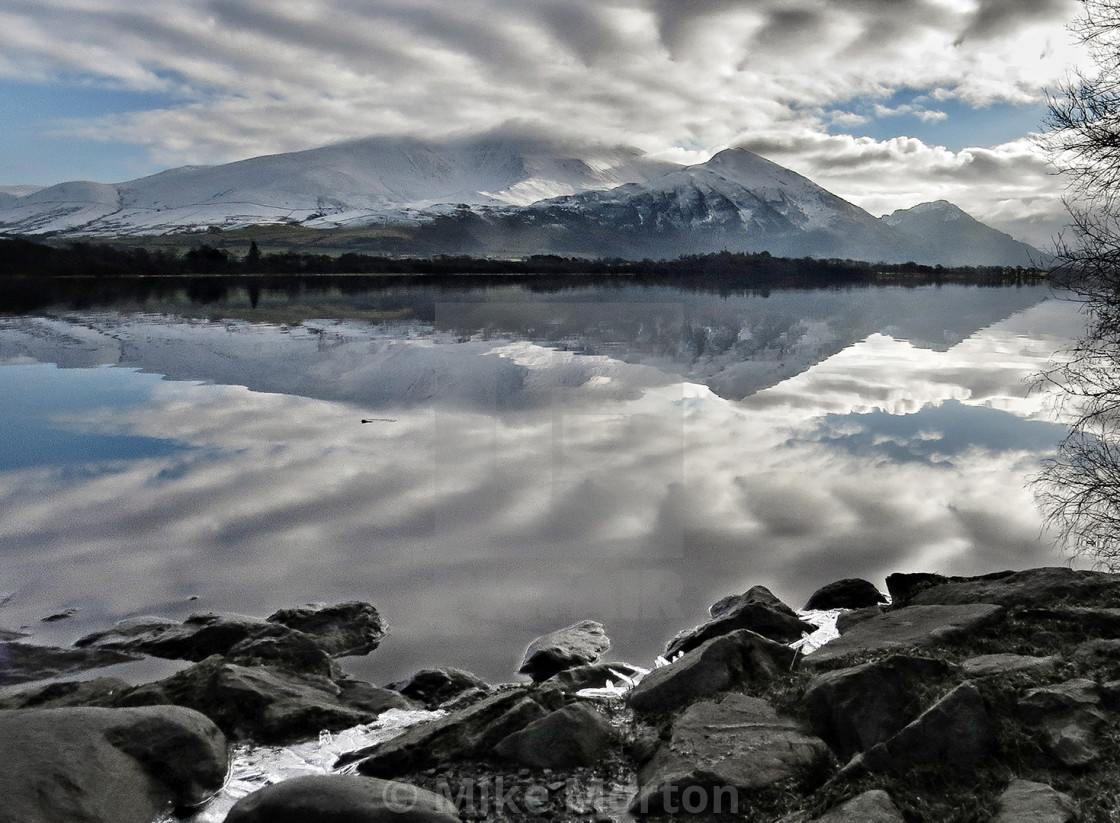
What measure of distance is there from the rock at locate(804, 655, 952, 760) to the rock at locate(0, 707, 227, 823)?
5.20m

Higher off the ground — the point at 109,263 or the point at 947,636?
the point at 109,263

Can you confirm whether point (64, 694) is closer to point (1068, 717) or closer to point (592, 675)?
point (592, 675)

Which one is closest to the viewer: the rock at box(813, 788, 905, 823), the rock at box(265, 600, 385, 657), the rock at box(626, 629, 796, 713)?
the rock at box(813, 788, 905, 823)

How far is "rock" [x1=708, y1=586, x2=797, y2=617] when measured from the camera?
10258 mm

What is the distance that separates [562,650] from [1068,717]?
4.99m

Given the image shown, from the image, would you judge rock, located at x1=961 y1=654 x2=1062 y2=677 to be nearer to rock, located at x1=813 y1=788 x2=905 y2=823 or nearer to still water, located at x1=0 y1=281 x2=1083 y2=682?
rock, located at x1=813 y1=788 x2=905 y2=823

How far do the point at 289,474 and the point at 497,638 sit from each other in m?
7.96

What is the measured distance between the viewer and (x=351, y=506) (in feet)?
47.1

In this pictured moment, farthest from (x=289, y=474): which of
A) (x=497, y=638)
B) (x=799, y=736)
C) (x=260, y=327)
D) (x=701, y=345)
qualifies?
(x=260, y=327)

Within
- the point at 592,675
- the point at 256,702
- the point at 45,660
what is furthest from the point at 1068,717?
the point at 45,660

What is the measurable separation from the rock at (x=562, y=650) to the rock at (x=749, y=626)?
2.98ft

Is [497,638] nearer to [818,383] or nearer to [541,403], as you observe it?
[541,403]

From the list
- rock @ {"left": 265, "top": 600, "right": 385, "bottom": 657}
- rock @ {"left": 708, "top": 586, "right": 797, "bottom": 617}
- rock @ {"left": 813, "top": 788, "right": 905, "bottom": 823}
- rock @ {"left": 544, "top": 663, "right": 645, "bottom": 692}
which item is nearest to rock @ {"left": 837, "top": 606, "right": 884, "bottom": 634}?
rock @ {"left": 708, "top": 586, "right": 797, "bottom": 617}

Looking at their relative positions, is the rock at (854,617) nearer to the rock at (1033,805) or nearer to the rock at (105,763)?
the rock at (1033,805)
